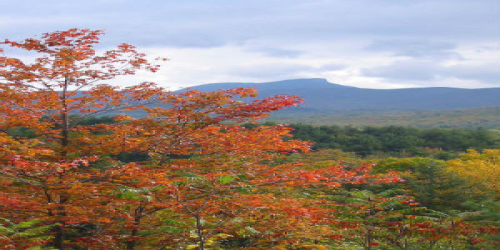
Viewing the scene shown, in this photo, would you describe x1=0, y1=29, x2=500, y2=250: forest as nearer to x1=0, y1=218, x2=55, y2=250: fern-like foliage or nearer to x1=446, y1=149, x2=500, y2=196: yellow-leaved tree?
x1=0, y1=218, x2=55, y2=250: fern-like foliage

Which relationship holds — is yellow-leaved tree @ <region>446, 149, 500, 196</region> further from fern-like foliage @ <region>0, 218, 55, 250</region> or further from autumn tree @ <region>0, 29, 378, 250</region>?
fern-like foliage @ <region>0, 218, 55, 250</region>

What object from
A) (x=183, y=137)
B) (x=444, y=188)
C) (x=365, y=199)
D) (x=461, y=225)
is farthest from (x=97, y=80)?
(x=444, y=188)

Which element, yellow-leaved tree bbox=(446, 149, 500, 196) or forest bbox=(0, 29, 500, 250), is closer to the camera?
forest bbox=(0, 29, 500, 250)

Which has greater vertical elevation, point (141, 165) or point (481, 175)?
point (141, 165)

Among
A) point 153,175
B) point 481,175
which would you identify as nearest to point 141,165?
point 153,175

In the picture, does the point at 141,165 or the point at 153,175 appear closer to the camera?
the point at 153,175

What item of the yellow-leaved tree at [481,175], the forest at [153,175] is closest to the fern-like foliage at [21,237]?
the forest at [153,175]

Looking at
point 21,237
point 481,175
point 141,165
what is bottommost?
point 481,175

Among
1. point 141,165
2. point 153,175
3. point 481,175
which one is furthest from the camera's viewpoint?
point 481,175

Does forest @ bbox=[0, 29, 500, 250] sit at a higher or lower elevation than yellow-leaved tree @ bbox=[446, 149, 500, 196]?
higher

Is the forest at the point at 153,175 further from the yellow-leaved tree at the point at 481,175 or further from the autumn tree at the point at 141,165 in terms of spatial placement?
the yellow-leaved tree at the point at 481,175

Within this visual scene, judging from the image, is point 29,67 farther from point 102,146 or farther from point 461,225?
point 461,225

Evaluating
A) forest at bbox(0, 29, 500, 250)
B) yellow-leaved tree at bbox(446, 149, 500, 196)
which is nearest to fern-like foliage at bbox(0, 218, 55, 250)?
forest at bbox(0, 29, 500, 250)

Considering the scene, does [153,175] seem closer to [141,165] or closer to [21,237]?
[141,165]
